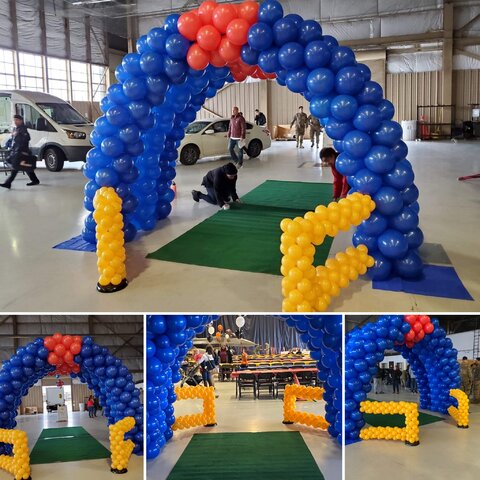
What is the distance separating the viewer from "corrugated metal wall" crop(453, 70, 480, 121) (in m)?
25.5

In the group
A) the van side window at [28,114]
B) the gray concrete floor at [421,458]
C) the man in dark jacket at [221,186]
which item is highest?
the van side window at [28,114]

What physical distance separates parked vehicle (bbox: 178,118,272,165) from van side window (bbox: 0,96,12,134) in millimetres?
4637

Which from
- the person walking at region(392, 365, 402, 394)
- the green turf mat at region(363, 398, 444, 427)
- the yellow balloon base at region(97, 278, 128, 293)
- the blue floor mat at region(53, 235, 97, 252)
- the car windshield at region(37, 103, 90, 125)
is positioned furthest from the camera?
the car windshield at region(37, 103, 90, 125)

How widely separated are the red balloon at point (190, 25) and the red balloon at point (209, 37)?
0.08 metres

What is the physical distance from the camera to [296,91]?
5645mm

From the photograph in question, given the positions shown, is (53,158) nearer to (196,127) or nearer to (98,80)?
(196,127)

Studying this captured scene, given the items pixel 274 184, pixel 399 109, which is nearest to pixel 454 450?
pixel 274 184

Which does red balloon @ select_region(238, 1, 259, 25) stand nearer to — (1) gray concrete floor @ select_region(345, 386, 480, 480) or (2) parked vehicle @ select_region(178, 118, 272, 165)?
(1) gray concrete floor @ select_region(345, 386, 480, 480)

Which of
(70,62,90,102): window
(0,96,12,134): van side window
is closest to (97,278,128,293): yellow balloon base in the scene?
(0,96,12,134): van side window

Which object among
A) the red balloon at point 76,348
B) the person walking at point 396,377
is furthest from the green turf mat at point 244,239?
the person walking at point 396,377

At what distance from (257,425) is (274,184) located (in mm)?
5870

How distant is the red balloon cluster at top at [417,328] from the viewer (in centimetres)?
592

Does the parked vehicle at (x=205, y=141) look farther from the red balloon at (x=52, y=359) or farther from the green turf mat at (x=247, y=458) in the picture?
the green turf mat at (x=247, y=458)

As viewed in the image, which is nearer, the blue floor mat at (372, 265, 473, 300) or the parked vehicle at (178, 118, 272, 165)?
the blue floor mat at (372, 265, 473, 300)
